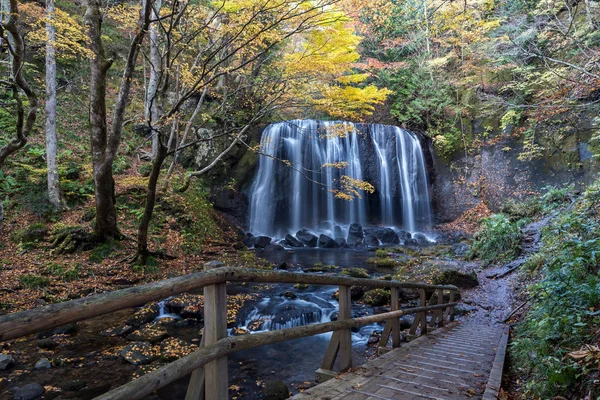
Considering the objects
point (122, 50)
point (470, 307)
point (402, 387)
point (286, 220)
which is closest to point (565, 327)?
point (402, 387)

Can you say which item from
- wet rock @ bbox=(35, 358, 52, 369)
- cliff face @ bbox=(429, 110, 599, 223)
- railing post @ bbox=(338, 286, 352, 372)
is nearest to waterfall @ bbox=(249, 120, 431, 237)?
cliff face @ bbox=(429, 110, 599, 223)

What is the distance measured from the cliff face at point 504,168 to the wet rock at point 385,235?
3.86m

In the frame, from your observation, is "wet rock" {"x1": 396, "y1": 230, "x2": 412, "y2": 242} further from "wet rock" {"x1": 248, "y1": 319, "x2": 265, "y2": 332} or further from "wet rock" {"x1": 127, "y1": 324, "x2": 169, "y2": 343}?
"wet rock" {"x1": 127, "y1": 324, "x2": 169, "y2": 343}

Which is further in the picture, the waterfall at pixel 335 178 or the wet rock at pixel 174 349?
the waterfall at pixel 335 178

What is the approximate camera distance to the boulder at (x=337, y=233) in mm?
19819

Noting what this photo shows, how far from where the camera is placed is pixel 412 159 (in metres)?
21.5

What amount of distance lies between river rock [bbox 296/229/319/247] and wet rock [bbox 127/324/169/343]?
1174 centimetres

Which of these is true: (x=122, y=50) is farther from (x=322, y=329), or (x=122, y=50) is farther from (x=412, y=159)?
(x=322, y=329)

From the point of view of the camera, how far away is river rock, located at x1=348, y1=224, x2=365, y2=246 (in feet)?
60.0

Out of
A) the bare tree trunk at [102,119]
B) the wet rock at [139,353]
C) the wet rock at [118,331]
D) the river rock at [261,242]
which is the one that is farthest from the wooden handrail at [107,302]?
the river rock at [261,242]

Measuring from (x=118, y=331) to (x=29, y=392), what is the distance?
213 cm

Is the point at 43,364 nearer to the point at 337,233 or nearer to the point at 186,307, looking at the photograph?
the point at 186,307

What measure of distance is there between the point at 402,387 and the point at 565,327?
5.38 feet

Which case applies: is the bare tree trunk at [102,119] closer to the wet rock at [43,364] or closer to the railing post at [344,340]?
the wet rock at [43,364]
